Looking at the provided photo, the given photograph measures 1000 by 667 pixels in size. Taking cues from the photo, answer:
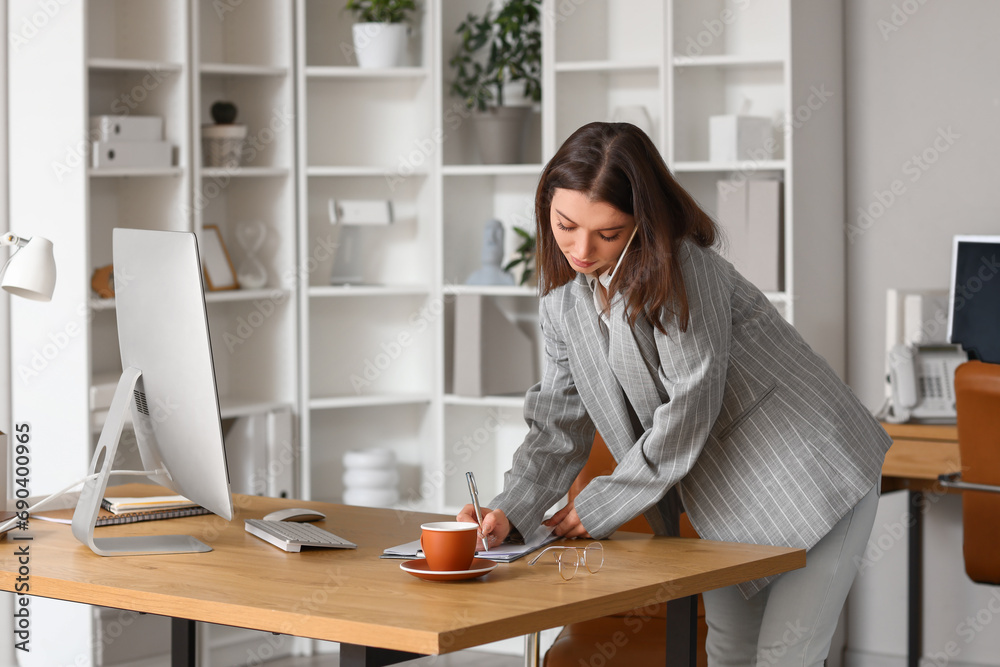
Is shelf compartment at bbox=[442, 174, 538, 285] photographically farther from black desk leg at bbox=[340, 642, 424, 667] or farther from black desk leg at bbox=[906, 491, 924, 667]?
black desk leg at bbox=[340, 642, 424, 667]

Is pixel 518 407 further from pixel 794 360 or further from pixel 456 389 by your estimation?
pixel 794 360

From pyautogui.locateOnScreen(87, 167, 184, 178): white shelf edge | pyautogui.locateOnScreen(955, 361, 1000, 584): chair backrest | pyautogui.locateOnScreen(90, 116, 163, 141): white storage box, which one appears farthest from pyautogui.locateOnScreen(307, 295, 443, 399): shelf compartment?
pyautogui.locateOnScreen(955, 361, 1000, 584): chair backrest

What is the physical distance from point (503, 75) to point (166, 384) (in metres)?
2.36

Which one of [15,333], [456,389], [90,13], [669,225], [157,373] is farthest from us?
[456,389]

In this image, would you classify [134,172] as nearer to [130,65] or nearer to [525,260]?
[130,65]

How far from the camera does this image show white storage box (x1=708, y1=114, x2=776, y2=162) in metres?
3.34

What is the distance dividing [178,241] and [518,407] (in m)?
2.33

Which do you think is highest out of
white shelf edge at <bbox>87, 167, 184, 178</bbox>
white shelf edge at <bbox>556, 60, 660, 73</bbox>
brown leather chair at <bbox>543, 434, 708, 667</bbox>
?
white shelf edge at <bbox>556, 60, 660, 73</bbox>

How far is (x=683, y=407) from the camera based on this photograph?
1.58 m

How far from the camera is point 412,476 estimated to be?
403 centimetres

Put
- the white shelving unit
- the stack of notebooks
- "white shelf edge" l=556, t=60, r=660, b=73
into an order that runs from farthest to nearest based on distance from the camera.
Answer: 1. "white shelf edge" l=556, t=60, r=660, b=73
2. the white shelving unit
3. the stack of notebooks

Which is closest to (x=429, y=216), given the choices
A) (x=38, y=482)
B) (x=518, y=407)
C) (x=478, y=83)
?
(x=478, y=83)

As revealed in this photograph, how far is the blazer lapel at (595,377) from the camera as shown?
1720mm

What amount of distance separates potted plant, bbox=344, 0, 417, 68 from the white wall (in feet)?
4.85
